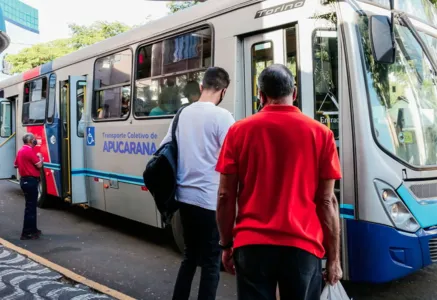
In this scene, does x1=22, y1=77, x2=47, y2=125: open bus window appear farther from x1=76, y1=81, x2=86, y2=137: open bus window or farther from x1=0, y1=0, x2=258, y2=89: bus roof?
x1=76, y1=81, x2=86, y2=137: open bus window

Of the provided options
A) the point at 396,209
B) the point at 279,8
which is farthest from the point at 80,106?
the point at 396,209

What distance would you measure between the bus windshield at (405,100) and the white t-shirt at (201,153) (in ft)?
4.63

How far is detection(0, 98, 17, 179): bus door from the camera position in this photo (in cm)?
1055

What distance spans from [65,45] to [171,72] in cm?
2373

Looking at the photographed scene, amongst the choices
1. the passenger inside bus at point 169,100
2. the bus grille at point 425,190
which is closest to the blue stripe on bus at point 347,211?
the bus grille at point 425,190

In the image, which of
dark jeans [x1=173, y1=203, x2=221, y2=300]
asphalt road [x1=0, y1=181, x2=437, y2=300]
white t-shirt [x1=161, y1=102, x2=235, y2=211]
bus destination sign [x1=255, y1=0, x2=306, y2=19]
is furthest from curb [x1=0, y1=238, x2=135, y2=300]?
bus destination sign [x1=255, y1=0, x2=306, y2=19]

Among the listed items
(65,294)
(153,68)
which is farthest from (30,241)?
(153,68)

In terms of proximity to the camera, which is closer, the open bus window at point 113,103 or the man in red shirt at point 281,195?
the man in red shirt at point 281,195

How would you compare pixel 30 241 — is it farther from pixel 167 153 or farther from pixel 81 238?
pixel 167 153

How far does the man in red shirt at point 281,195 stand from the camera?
6.56 ft

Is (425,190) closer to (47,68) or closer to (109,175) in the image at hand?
(109,175)

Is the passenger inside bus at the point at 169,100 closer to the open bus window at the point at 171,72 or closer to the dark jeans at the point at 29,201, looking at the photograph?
the open bus window at the point at 171,72

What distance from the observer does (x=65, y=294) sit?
4.02 m

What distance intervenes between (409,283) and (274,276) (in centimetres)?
308
